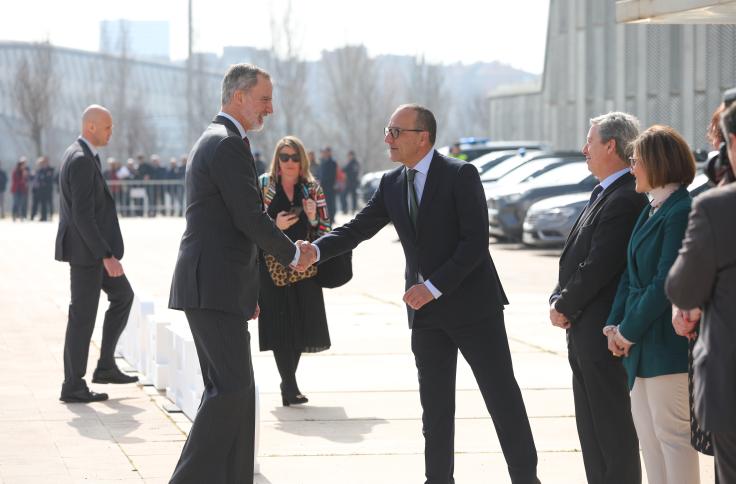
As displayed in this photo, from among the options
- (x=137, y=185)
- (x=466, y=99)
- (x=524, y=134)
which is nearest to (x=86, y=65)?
(x=524, y=134)

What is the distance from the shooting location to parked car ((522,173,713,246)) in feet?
77.0

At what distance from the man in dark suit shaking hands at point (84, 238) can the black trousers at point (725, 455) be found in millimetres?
5621

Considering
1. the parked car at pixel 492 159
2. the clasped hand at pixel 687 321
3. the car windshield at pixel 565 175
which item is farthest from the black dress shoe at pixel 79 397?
the parked car at pixel 492 159

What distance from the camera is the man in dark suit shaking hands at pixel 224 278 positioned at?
251 inches

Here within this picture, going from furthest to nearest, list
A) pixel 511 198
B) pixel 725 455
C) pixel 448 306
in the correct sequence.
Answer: pixel 511 198, pixel 448 306, pixel 725 455

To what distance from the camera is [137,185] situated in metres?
44.9

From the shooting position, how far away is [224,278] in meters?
6.43

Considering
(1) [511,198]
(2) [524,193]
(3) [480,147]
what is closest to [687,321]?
(2) [524,193]

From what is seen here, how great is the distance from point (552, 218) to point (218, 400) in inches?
702

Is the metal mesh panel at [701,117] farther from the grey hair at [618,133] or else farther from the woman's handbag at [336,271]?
the grey hair at [618,133]

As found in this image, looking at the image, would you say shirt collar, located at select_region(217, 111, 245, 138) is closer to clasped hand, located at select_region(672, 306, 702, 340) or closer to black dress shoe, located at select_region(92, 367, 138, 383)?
clasped hand, located at select_region(672, 306, 702, 340)

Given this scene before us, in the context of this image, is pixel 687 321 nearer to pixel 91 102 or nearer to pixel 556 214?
pixel 556 214

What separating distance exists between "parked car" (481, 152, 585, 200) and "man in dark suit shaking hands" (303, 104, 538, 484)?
20.0 metres

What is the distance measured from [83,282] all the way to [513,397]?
4.13 metres
